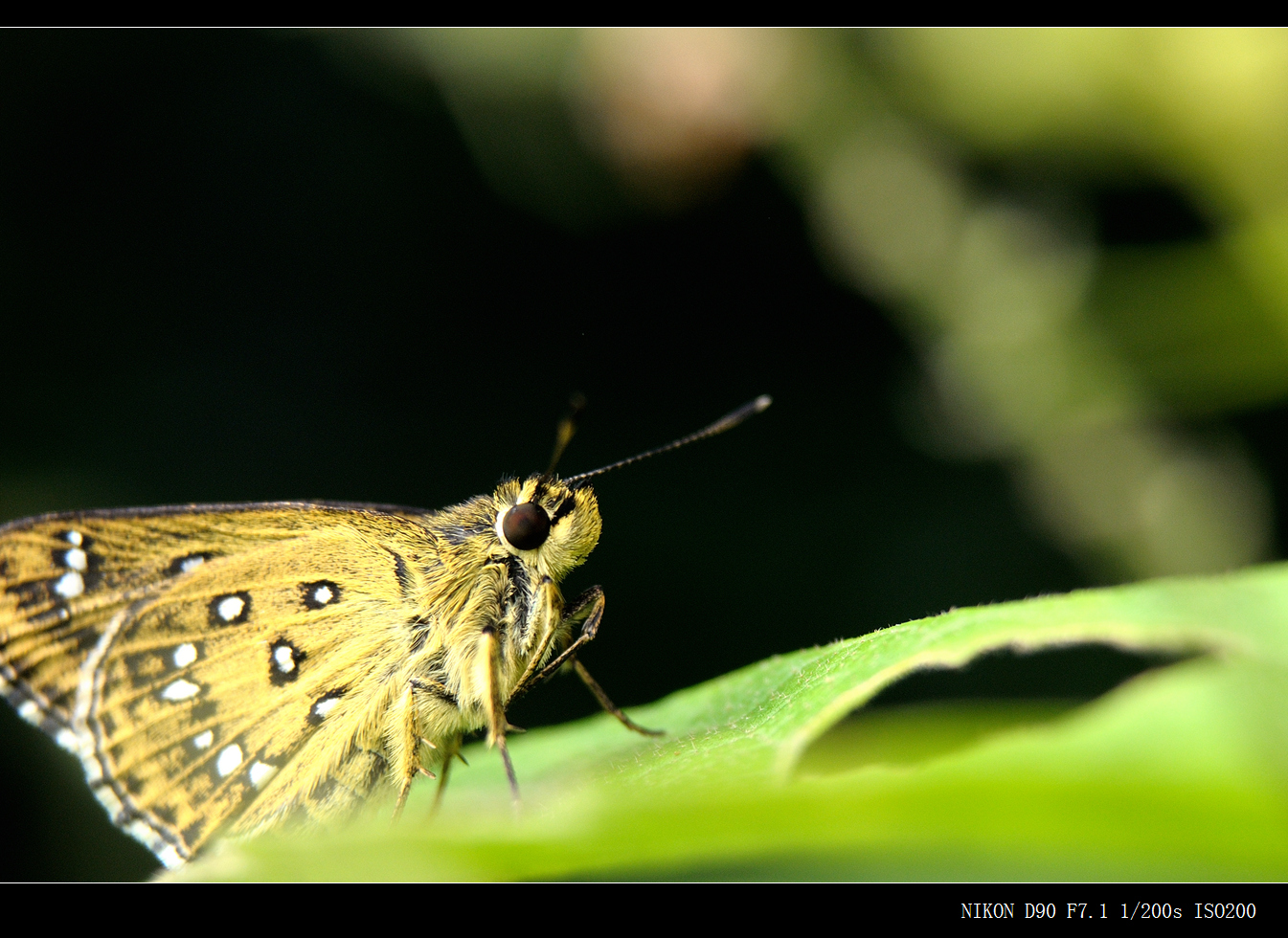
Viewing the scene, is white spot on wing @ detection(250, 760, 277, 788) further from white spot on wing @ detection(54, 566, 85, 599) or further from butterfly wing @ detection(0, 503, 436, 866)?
white spot on wing @ detection(54, 566, 85, 599)

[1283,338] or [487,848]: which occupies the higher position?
[1283,338]

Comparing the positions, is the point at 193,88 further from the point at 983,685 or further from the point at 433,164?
the point at 983,685

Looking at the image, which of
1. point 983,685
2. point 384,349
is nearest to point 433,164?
point 384,349

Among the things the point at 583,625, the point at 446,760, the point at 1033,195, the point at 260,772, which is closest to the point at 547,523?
the point at 583,625

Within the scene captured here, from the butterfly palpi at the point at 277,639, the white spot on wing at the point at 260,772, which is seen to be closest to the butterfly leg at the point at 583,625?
the butterfly palpi at the point at 277,639

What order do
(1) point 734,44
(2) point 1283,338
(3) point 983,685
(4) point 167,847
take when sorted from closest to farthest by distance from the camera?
(4) point 167,847 < (2) point 1283,338 < (1) point 734,44 < (3) point 983,685

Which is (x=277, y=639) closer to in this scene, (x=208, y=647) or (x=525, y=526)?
(x=208, y=647)

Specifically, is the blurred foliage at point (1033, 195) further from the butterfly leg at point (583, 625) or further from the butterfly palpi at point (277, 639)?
the butterfly leg at point (583, 625)
